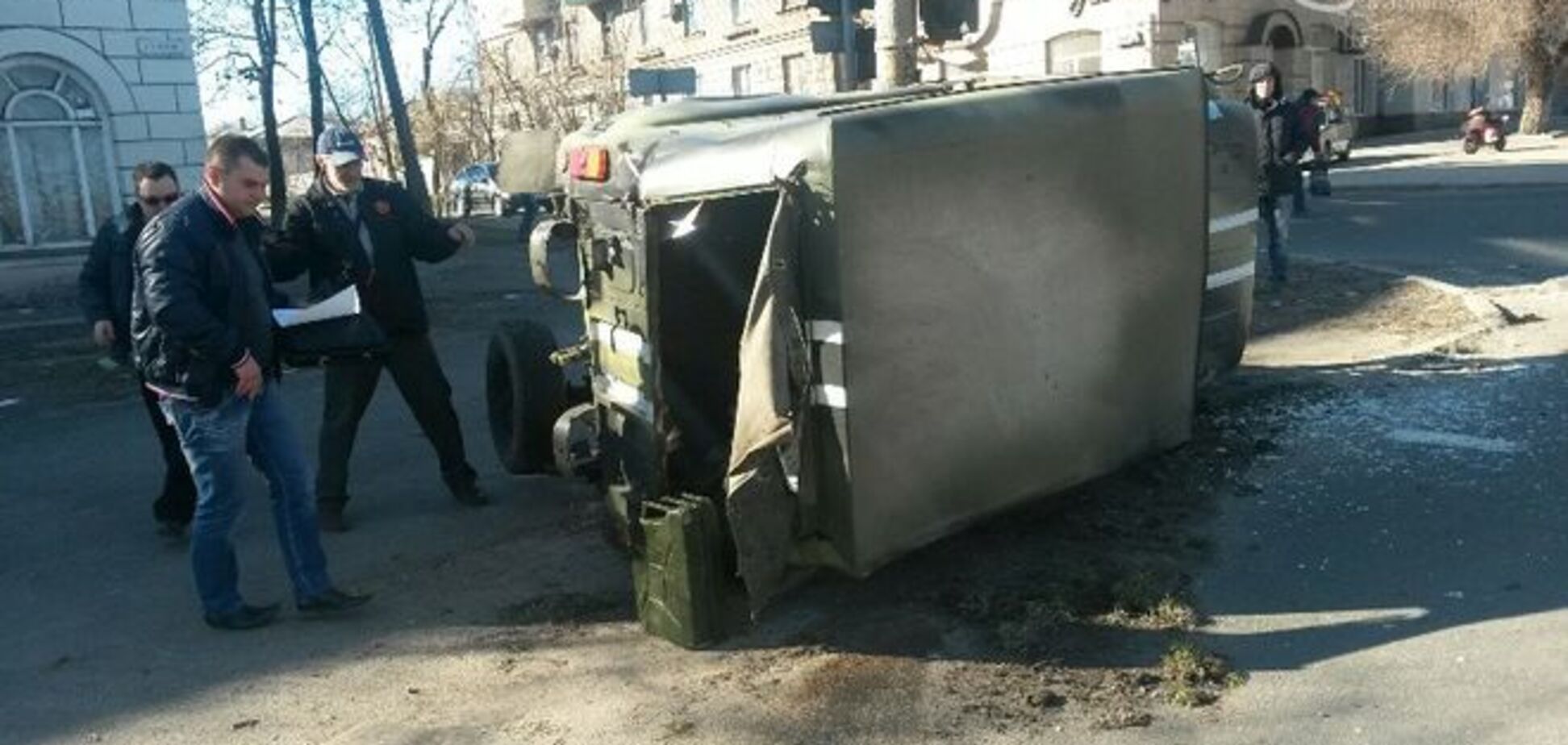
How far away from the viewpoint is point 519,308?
45.4ft

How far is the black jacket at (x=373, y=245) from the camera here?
5.98 m

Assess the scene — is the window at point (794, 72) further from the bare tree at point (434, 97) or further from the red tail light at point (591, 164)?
the red tail light at point (591, 164)

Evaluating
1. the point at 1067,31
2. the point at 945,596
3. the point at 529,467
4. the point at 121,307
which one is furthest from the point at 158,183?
the point at 1067,31

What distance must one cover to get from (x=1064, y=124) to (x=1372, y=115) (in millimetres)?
36979

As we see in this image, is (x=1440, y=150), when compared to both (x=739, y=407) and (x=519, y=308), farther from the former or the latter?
(x=739, y=407)

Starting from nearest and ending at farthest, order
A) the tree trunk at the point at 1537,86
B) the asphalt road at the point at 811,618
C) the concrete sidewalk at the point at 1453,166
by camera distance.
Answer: the asphalt road at the point at 811,618
the concrete sidewalk at the point at 1453,166
the tree trunk at the point at 1537,86

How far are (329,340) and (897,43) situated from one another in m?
4.07

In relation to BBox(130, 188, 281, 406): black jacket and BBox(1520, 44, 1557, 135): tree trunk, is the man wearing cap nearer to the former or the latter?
BBox(130, 188, 281, 406): black jacket

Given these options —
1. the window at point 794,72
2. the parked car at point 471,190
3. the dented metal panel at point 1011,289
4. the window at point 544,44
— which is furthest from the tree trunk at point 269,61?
the window at point 544,44

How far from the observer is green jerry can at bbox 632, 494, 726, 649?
4.25 metres

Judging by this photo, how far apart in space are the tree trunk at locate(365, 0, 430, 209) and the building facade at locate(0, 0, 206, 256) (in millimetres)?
2674

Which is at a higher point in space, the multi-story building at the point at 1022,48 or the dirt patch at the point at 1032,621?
the multi-story building at the point at 1022,48

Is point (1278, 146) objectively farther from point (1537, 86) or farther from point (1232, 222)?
point (1537, 86)

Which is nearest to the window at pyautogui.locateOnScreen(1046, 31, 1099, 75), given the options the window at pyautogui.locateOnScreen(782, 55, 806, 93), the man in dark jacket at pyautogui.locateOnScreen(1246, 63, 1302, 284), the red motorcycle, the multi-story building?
the multi-story building
